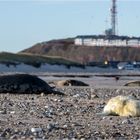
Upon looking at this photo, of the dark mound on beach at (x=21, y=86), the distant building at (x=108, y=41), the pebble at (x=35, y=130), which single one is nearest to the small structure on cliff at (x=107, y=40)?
the distant building at (x=108, y=41)

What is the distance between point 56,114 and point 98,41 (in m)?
131

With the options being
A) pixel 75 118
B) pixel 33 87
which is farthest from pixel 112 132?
pixel 33 87

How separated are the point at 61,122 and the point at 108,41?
129801 millimetres

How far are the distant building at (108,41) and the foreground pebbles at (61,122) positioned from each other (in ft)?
403

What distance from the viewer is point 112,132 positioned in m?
12.7

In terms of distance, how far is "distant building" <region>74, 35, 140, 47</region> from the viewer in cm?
14338

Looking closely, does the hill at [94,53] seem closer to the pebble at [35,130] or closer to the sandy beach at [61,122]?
the sandy beach at [61,122]

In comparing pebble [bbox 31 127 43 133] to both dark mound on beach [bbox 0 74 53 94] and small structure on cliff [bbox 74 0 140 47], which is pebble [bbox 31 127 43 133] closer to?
dark mound on beach [bbox 0 74 53 94]

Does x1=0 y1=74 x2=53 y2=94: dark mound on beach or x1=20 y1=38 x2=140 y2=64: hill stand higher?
x1=0 y1=74 x2=53 y2=94: dark mound on beach

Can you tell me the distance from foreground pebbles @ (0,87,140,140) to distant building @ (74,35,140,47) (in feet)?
403

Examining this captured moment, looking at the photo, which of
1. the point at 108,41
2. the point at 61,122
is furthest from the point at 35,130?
the point at 108,41

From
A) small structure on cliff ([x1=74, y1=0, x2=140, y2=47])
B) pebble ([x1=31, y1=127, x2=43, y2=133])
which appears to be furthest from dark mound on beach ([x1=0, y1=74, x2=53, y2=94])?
small structure on cliff ([x1=74, y1=0, x2=140, y2=47])

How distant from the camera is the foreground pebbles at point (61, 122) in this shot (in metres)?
12.1

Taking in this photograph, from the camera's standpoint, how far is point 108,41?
143625mm
